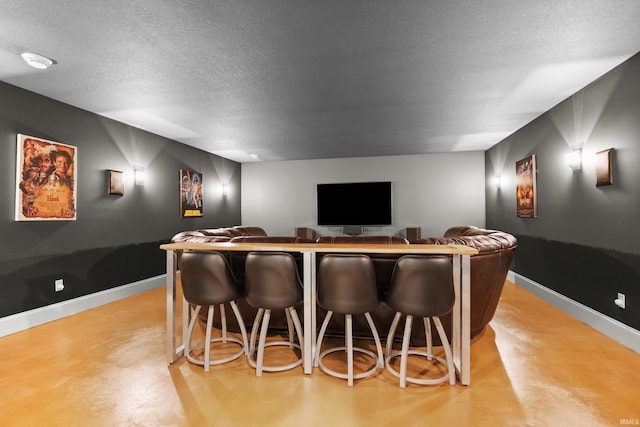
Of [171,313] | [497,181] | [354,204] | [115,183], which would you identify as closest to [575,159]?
[497,181]

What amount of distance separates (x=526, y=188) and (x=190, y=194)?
18.5ft

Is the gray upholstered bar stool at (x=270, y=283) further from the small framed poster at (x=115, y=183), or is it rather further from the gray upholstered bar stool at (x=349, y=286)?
the small framed poster at (x=115, y=183)

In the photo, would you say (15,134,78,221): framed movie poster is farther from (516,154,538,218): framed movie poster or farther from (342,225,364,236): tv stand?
(516,154,538,218): framed movie poster

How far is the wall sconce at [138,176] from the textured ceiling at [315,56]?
71 centimetres

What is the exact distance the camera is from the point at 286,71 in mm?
2848

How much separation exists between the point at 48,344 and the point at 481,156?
24.6 ft

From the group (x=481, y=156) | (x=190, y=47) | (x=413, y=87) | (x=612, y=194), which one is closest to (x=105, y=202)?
(x=190, y=47)

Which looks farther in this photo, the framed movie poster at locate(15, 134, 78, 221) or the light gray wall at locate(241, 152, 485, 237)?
the light gray wall at locate(241, 152, 485, 237)

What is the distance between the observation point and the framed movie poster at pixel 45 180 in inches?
125

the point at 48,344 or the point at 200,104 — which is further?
the point at 200,104

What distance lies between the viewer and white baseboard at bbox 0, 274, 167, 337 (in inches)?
122

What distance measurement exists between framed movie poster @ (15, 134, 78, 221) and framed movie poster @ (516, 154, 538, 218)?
599cm

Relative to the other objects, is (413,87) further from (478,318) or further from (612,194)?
(478,318)

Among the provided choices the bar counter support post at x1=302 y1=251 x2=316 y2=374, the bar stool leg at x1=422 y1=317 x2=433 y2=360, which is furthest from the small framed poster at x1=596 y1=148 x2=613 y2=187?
the bar counter support post at x1=302 y1=251 x2=316 y2=374
